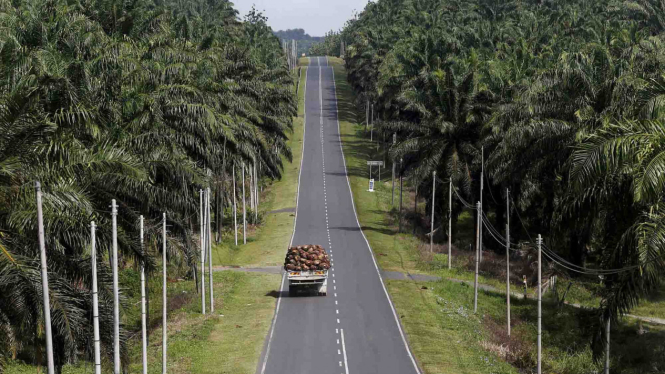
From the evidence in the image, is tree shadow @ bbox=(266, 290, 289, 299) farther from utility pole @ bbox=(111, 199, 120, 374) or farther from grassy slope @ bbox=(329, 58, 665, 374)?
utility pole @ bbox=(111, 199, 120, 374)

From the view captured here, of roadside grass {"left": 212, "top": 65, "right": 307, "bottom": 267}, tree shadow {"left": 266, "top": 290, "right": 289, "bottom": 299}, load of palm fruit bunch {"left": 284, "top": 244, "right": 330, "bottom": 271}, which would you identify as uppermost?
load of palm fruit bunch {"left": 284, "top": 244, "right": 330, "bottom": 271}

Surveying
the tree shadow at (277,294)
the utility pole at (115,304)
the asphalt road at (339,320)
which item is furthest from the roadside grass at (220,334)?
the utility pole at (115,304)

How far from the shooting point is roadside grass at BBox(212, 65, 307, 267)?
62309 mm

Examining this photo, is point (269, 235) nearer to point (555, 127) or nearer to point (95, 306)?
point (555, 127)

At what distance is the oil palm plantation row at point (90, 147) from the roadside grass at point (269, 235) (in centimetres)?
356

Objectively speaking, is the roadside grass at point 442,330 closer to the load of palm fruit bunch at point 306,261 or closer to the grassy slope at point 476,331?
the grassy slope at point 476,331

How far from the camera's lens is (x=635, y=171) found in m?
23.5

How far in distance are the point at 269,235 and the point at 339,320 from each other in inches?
1100

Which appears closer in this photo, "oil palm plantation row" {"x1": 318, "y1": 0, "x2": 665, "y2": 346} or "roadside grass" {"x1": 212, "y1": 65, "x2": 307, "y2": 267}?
"oil palm plantation row" {"x1": 318, "y1": 0, "x2": 665, "y2": 346}

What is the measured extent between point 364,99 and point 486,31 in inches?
1447

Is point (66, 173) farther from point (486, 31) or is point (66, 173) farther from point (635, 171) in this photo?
point (486, 31)

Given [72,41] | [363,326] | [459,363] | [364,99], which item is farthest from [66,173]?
[364,99]

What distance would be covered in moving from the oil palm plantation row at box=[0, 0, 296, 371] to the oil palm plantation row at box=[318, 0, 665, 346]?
44.3 feet

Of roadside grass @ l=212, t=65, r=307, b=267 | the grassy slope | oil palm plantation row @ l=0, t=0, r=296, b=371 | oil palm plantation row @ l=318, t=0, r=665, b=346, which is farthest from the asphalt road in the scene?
oil palm plantation row @ l=318, t=0, r=665, b=346
